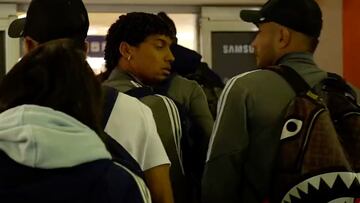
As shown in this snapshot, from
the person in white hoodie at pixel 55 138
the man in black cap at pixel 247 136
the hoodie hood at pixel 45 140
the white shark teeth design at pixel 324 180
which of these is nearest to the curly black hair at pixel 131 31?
the man in black cap at pixel 247 136

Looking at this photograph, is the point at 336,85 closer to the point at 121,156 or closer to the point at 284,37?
the point at 284,37

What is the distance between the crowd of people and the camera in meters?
1.30

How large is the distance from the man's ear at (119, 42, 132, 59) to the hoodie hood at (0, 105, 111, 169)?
0.89 meters

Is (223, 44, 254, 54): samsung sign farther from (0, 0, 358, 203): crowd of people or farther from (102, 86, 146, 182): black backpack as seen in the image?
(102, 86, 146, 182): black backpack

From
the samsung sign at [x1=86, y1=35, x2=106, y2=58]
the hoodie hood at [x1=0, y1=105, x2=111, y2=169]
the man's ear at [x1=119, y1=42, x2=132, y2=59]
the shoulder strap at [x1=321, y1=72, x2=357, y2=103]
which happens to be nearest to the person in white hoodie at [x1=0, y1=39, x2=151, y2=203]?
the hoodie hood at [x1=0, y1=105, x2=111, y2=169]

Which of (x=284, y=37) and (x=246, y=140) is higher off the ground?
(x=284, y=37)

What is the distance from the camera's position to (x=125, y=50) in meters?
2.21

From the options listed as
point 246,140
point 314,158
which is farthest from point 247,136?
point 314,158

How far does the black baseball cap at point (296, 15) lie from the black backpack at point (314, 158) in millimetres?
279

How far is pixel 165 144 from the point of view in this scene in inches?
82.0

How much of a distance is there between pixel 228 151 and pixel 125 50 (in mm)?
495

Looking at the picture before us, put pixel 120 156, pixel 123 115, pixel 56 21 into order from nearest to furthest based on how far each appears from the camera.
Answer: pixel 120 156
pixel 123 115
pixel 56 21

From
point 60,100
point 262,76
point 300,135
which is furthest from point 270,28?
point 60,100

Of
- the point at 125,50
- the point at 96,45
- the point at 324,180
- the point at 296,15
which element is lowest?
the point at 324,180
